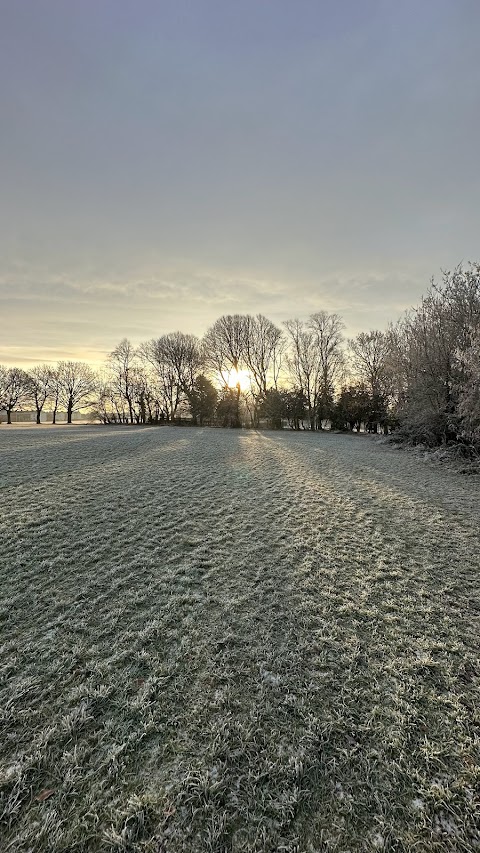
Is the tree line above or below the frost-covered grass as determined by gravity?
above

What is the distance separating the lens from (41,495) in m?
6.72

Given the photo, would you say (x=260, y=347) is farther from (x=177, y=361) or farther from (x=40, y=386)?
(x=40, y=386)

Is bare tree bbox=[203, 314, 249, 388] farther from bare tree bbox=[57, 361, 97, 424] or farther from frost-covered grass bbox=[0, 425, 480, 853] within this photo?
frost-covered grass bbox=[0, 425, 480, 853]

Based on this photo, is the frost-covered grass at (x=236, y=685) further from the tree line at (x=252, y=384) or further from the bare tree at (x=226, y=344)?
the bare tree at (x=226, y=344)

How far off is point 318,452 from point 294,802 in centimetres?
1415

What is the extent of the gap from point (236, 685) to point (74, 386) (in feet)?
171

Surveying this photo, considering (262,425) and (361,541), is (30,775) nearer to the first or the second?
(361,541)

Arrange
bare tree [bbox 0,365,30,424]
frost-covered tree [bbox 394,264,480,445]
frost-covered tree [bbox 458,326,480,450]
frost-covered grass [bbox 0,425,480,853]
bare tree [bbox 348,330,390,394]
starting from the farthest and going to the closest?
1. bare tree [bbox 0,365,30,424]
2. bare tree [bbox 348,330,390,394]
3. frost-covered tree [bbox 394,264,480,445]
4. frost-covered tree [bbox 458,326,480,450]
5. frost-covered grass [bbox 0,425,480,853]

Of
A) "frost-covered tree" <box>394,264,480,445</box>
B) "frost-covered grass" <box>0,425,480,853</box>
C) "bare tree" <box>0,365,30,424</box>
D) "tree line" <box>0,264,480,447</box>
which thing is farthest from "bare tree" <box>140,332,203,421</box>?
"frost-covered grass" <box>0,425,480,853</box>

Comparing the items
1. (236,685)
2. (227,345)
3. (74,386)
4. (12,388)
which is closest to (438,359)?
(236,685)

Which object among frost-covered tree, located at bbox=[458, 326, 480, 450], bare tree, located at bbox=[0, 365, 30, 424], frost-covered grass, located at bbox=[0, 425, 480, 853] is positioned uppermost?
bare tree, located at bbox=[0, 365, 30, 424]

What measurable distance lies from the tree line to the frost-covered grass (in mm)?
13424

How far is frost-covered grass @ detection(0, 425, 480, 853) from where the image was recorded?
171 centimetres

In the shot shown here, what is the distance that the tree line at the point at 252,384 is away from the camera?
1761cm
